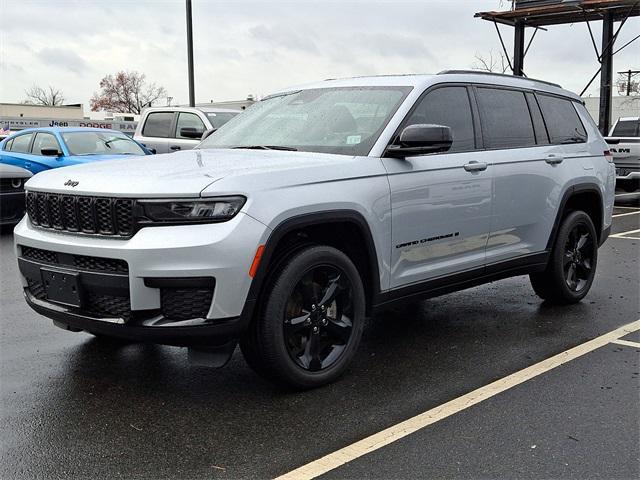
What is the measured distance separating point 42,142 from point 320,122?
9172 mm

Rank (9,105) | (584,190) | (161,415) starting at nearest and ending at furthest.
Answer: (161,415) < (584,190) < (9,105)

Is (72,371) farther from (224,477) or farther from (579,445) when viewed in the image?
(579,445)

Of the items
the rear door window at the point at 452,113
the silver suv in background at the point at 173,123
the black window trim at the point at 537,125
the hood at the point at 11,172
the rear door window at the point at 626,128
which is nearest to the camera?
the rear door window at the point at 452,113

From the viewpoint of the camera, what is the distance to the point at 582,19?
21719 mm

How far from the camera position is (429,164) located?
4.67 meters

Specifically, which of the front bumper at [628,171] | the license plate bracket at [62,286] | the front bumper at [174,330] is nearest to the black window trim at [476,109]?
the front bumper at [174,330]

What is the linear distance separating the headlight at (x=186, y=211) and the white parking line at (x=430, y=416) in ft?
4.22

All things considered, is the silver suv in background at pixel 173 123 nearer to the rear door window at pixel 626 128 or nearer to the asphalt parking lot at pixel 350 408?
the asphalt parking lot at pixel 350 408

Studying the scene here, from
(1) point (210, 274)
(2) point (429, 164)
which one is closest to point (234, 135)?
(2) point (429, 164)

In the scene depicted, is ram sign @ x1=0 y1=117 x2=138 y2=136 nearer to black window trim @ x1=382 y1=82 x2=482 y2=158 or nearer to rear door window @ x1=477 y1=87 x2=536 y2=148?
rear door window @ x1=477 y1=87 x2=536 y2=148

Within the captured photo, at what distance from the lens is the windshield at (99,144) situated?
12188 mm

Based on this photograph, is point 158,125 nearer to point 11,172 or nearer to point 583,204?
point 11,172

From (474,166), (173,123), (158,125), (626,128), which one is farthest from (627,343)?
(626,128)

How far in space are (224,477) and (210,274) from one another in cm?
97
